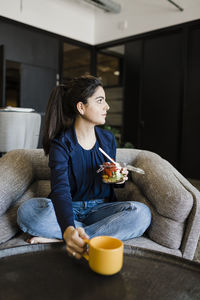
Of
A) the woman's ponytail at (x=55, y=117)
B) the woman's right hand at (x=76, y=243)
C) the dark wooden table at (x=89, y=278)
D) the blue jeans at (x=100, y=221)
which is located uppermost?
the woman's ponytail at (x=55, y=117)

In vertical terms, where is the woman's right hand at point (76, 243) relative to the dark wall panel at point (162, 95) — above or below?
below

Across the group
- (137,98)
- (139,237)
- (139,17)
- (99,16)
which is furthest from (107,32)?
(139,237)

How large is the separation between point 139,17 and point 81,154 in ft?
15.6

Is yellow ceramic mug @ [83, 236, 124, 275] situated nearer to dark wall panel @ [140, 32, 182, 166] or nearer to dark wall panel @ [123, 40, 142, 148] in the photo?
dark wall panel @ [140, 32, 182, 166]

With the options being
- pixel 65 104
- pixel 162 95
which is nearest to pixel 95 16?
pixel 162 95

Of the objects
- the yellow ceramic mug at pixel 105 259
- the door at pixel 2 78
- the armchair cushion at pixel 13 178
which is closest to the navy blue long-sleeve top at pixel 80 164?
the armchair cushion at pixel 13 178

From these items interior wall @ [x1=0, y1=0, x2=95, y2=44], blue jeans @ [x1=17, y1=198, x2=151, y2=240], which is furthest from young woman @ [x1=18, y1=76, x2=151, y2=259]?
interior wall @ [x1=0, y1=0, x2=95, y2=44]

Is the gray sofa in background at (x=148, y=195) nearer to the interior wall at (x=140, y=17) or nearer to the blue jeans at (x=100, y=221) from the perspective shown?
the blue jeans at (x=100, y=221)

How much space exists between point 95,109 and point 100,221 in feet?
1.95

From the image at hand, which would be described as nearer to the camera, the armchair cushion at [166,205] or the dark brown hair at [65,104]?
the armchair cushion at [166,205]

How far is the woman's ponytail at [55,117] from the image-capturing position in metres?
1.63

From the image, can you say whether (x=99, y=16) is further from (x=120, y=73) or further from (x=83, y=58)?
(x=120, y=73)

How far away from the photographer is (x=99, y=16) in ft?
20.5

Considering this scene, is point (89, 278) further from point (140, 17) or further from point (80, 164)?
point (140, 17)
